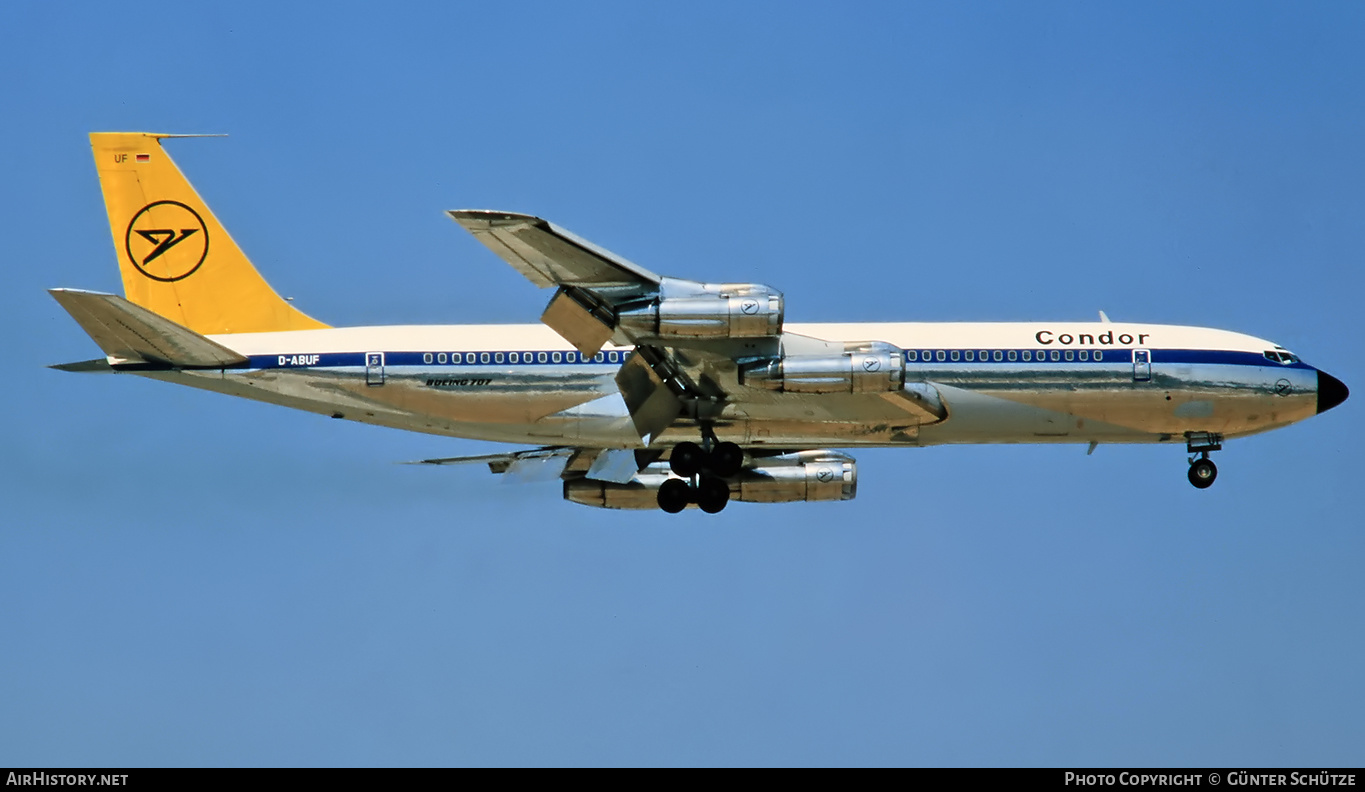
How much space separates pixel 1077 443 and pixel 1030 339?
9.21ft

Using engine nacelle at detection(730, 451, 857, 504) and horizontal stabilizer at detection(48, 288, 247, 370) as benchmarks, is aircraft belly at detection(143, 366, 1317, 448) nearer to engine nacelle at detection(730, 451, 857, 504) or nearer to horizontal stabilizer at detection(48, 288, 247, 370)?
horizontal stabilizer at detection(48, 288, 247, 370)

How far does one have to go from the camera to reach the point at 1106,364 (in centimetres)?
3709

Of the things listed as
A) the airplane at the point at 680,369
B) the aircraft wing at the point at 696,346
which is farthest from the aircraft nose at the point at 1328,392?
the aircraft wing at the point at 696,346

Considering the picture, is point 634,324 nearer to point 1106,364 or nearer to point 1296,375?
point 1106,364

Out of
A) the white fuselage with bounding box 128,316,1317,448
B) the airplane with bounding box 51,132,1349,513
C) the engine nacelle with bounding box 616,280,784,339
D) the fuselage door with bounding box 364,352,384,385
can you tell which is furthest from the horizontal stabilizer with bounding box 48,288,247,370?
the engine nacelle with bounding box 616,280,784,339

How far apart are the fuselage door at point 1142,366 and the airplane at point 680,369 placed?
5cm

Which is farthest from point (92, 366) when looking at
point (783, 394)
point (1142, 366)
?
point (1142, 366)

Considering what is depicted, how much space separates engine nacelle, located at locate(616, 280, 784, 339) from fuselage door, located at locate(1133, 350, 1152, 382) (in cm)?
984

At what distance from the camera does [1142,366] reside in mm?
37250

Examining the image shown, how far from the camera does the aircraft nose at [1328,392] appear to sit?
38.4 metres

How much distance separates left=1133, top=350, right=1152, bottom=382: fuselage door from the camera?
37.2 meters

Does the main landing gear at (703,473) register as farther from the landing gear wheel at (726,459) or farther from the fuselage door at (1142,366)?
the fuselage door at (1142,366)

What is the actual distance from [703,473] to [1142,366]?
10.4m

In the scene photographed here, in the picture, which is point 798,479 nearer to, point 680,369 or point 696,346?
point 680,369
